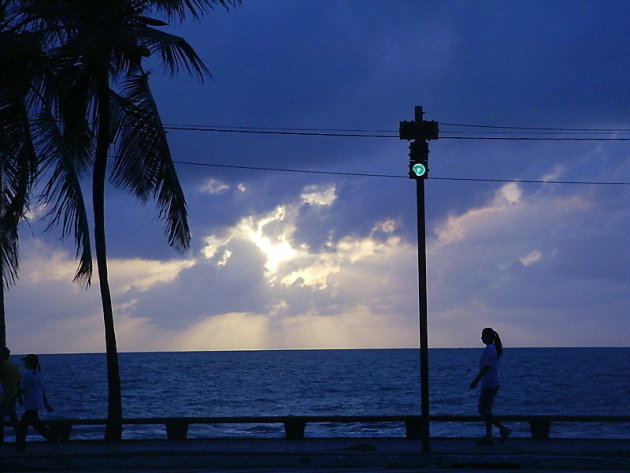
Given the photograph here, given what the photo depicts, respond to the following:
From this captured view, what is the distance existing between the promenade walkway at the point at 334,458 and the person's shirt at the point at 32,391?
30.0 inches

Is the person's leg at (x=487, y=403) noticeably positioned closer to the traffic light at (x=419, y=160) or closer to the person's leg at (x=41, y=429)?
the traffic light at (x=419, y=160)

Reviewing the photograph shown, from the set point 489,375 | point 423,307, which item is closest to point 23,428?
point 423,307

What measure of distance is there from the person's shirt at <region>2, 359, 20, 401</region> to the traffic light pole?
691 centimetres

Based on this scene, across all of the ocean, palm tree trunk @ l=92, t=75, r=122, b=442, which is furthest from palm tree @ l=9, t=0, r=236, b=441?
the ocean

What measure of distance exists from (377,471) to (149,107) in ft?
27.3

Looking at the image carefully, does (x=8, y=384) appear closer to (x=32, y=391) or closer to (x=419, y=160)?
(x=32, y=391)

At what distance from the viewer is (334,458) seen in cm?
1514

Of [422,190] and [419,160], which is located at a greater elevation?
[419,160]

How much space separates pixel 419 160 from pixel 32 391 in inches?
290

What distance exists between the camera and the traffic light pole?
51.5 feet

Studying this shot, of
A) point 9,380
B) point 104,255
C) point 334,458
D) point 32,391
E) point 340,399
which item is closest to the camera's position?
point 334,458

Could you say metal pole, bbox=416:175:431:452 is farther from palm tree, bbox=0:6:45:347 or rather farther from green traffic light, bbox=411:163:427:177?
palm tree, bbox=0:6:45:347

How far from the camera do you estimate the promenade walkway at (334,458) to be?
14.7 meters

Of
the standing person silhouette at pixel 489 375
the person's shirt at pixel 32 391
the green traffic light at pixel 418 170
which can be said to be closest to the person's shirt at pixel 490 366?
the standing person silhouette at pixel 489 375
